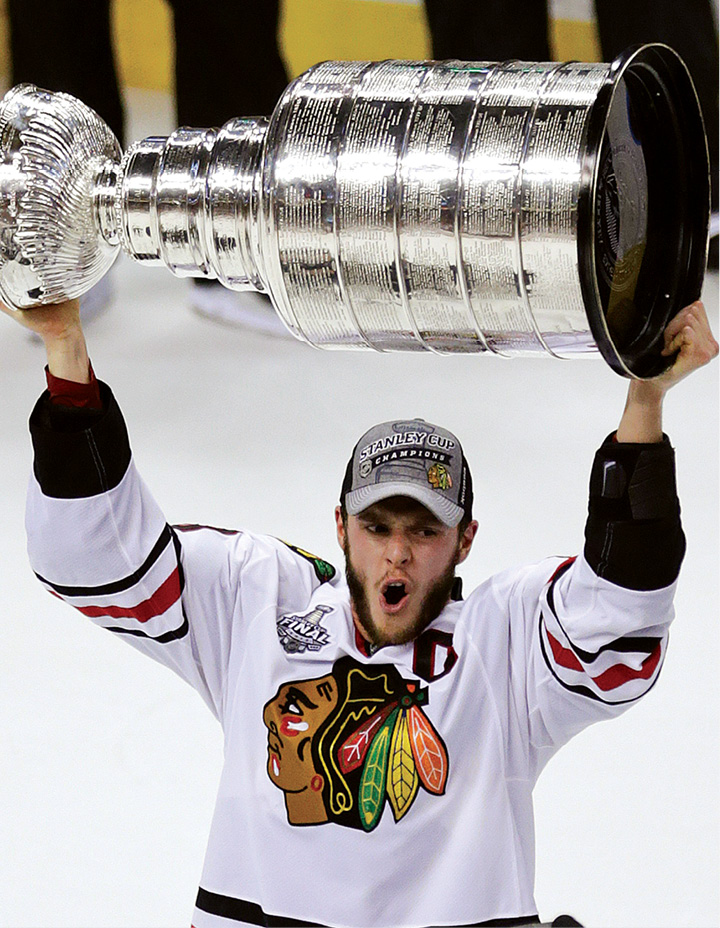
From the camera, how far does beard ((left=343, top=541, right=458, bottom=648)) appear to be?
1318 mm

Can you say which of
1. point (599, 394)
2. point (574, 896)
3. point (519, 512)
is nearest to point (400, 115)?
point (574, 896)

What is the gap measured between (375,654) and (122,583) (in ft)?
0.79

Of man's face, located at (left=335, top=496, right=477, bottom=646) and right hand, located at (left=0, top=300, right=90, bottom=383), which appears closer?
right hand, located at (left=0, top=300, right=90, bottom=383)

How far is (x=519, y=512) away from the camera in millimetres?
2619

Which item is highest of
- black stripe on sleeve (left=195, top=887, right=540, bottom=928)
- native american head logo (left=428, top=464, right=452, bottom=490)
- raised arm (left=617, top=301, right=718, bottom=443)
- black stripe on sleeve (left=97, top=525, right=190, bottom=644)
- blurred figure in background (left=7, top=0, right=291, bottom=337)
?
blurred figure in background (left=7, top=0, right=291, bottom=337)

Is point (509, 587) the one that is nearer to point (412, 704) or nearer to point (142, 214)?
point (412, 704)

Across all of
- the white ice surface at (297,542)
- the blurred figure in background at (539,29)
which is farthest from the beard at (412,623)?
the blurred figure in background at (539,29)

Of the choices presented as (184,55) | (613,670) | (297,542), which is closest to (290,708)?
(613,670)

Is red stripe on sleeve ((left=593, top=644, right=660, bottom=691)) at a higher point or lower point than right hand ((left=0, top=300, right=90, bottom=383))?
lower

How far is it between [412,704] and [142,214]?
0.55 meters

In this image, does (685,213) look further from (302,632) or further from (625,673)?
(302,632)

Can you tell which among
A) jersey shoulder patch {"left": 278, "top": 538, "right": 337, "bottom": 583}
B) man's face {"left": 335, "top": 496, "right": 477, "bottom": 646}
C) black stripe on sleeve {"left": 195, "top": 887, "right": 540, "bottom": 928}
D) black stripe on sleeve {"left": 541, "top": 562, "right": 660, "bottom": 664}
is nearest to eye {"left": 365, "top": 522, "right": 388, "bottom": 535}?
man's face {"left": 335, "top": 496, "right": 477, "bottom": 646}

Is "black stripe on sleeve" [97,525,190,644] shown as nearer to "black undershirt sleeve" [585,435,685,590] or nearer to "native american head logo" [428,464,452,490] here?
"native american head logo" [428,464,452,490]

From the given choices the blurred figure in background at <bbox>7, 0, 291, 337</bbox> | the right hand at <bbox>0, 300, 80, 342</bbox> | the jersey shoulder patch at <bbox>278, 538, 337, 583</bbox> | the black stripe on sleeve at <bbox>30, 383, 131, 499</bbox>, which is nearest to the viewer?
the right hand at <bbox>0, 300, 80, 342</bbox>
